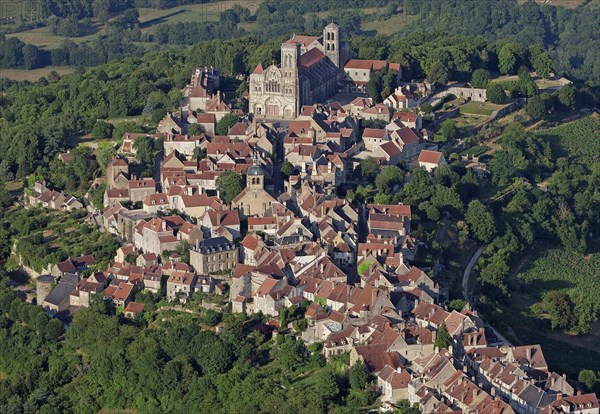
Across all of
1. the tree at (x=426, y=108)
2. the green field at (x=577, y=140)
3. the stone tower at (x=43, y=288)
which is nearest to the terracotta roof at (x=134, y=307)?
the stone tower at (x=43, y=288)

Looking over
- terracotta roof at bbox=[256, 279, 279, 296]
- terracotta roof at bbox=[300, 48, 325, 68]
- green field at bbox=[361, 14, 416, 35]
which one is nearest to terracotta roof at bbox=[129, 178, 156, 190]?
terracotta roof at bbox=[256, 279, 279, 296]

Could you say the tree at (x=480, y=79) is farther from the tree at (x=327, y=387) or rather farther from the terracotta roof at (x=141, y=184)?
the tree at (x=327, y=387)

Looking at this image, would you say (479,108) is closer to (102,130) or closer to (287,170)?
(287,170)

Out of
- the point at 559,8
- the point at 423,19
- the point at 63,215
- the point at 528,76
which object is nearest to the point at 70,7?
the point at 423,19

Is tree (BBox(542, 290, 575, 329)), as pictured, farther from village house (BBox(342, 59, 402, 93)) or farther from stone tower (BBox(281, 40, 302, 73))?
village house (BBox(342, 59, 402, 93))

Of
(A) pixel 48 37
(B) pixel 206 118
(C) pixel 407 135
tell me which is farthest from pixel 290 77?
(A) pixel 48 37

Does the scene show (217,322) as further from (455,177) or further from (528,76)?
(528,76)
